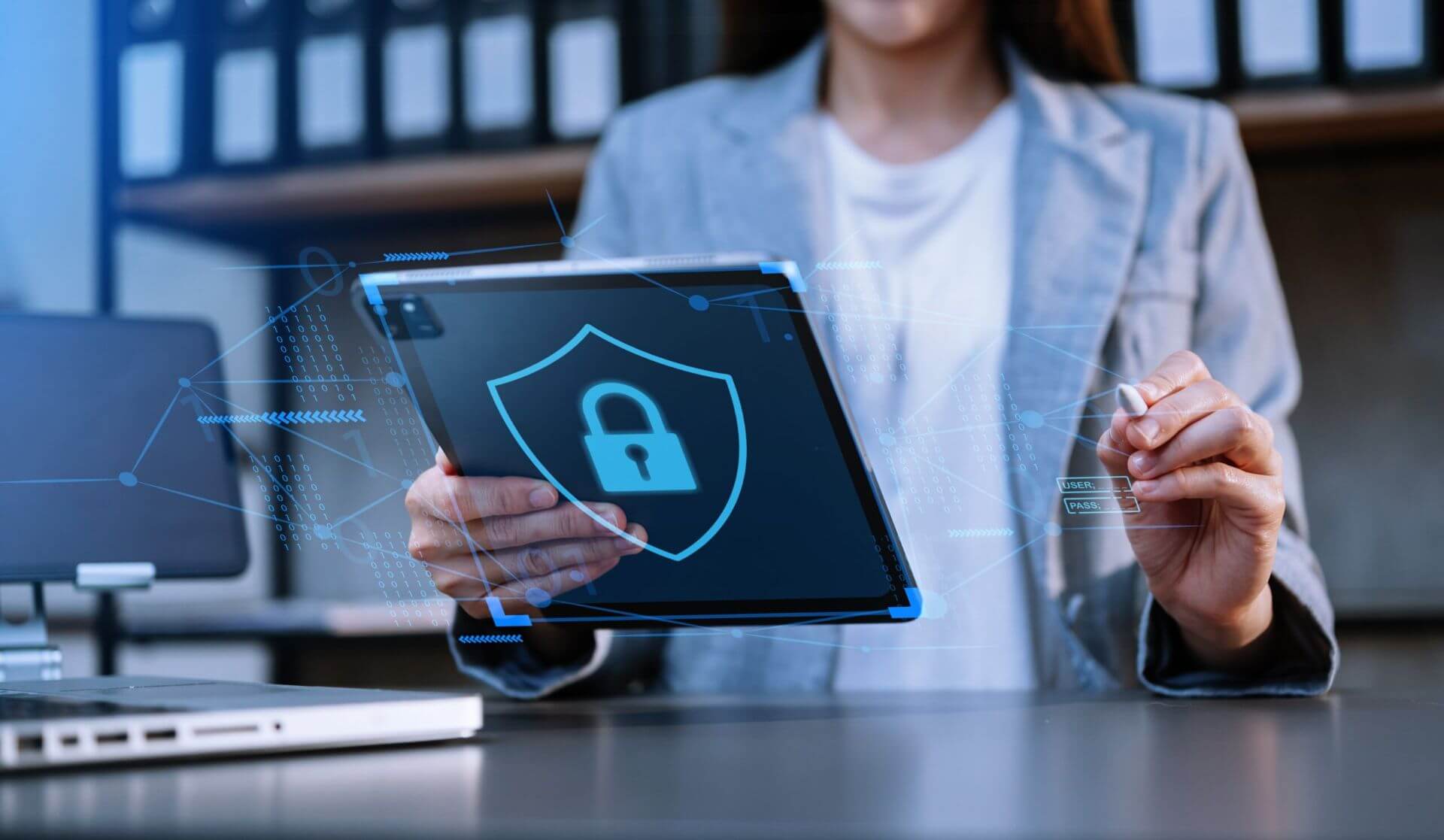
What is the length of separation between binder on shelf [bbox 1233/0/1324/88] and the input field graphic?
2.79 ft

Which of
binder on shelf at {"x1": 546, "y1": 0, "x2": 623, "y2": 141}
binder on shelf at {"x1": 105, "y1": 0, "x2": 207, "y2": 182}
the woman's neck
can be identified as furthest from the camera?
binder on shelf at {"x1": 546, "y1": 0, "x2": 623, "y2": 141}

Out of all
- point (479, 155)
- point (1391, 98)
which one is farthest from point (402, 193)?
point (1391, 98)

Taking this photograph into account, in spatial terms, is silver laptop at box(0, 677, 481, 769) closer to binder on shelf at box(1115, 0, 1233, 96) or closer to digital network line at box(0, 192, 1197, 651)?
digital network line at box(0, 192, 1197, 651)

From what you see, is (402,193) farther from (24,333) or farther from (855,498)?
(855,498)

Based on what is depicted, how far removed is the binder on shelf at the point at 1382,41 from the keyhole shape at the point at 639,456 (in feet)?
3.40

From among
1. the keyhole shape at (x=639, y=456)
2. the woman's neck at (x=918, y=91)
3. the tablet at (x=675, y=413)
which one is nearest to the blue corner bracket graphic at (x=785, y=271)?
the tablet at (x=675, y=413)

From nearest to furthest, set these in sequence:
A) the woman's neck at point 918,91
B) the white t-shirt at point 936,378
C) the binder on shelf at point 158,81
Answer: the white t-shirt at point 936,378 → the woman's neck at point 918,91 → the binder on shelf at point 158,81

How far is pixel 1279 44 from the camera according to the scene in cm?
127

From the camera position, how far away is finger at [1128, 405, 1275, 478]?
0.58 metres

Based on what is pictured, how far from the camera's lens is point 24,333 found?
2.26 ft

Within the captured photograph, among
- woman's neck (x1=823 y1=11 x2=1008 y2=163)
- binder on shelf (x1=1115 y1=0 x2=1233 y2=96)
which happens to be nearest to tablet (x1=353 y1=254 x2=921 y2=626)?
woman's neck (x1=823 y1=11 x2=1008 y2=163)

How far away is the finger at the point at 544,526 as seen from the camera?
584mm

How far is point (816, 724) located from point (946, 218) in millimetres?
491

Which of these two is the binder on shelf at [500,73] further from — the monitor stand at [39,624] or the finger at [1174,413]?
the finger at [1174,413]
